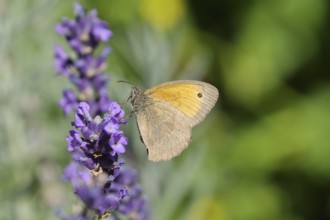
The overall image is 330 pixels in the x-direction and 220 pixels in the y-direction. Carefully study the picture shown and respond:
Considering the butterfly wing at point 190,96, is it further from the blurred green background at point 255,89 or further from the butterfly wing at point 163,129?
the blurred green background at point 255,89

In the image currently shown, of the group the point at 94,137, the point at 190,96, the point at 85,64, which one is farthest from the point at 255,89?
the point at 94,137

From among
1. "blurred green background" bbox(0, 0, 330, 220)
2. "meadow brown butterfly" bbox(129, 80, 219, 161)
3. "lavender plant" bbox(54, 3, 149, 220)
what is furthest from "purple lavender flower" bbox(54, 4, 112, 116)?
"blurred green background" bbox(0, 0, 330, 220)

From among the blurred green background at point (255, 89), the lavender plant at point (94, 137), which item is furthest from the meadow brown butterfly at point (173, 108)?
the blurred green background at point (255, 89)

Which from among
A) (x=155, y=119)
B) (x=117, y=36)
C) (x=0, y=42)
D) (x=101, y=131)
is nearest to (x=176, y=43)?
(x=117, y=36)

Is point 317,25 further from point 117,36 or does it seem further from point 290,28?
point 117,36

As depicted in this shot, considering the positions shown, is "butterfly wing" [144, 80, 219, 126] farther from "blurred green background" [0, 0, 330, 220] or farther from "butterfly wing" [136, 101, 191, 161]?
"blurred green background" [0, 0, 330, 220]
